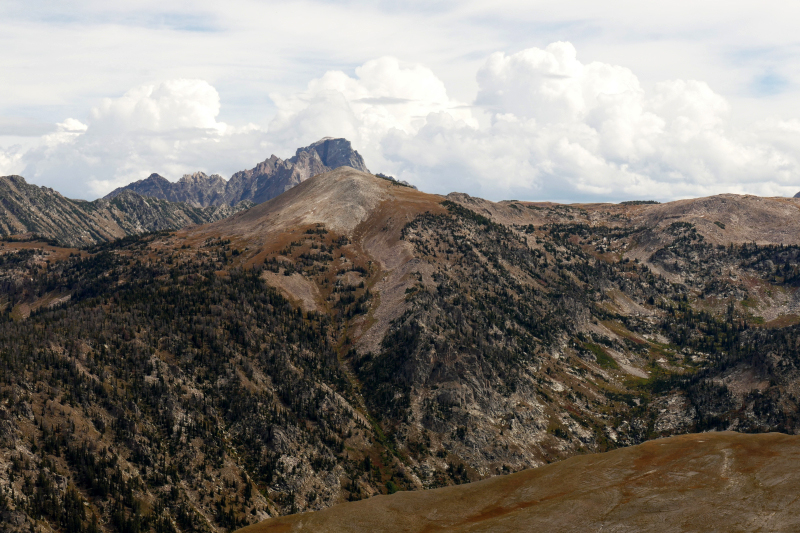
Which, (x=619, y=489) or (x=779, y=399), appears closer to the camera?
(x=619, y=489)

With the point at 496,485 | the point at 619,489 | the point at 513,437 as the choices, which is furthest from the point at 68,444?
the point at 513,437

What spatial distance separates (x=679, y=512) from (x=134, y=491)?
408 ft

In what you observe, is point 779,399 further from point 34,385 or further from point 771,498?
point 34,385

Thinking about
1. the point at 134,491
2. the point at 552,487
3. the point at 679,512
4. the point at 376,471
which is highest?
the point at 679,512

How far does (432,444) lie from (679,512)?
11954 centimetres

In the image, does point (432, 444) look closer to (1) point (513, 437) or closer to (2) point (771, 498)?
(1) point (513, 437)

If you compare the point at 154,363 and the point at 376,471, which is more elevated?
the point at 154,363

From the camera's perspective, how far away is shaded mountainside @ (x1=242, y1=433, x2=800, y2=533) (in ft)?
250

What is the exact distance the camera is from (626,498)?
288ft

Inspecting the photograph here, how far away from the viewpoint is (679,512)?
78.4 m

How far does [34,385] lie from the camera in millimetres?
142250

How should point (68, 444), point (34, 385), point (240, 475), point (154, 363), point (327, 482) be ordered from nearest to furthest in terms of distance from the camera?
point (68, 444), point (34, 385), point (240, 475), point (327, 482), point (154, 363)

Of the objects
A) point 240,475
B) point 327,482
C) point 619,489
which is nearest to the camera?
point 619,489

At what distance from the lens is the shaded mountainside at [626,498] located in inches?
3002
